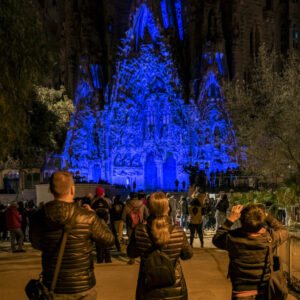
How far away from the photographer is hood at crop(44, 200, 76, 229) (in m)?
3.25

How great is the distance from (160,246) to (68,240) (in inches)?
27.4

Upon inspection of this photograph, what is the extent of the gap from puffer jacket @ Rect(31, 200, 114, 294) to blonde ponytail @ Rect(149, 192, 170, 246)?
0.43 meters

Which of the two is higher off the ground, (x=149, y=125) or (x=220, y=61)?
(x=220, y=61)

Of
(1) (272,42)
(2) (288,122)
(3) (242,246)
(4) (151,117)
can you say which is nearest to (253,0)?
(1) (272,42)

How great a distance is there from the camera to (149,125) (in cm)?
3756

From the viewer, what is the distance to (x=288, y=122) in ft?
60.8

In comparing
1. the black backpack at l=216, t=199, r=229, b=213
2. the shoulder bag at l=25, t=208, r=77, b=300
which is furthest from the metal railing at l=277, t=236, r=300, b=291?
the black backpack at l=216, t=199, r=229, b=213

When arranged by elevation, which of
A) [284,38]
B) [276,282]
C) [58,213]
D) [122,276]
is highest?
[284,38]

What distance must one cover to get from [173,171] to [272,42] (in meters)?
15.3

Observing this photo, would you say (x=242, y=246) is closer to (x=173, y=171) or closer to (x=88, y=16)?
(x=173, y=171)

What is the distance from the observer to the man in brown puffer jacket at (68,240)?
10.8ft

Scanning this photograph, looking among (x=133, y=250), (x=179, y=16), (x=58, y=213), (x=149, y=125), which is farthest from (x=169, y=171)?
(x=58, y=213)

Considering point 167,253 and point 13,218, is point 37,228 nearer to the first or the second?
point 167,253

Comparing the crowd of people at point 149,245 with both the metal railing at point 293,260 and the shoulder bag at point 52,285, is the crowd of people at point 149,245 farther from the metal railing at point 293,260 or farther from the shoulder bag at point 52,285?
the metal railing at point 293,260
